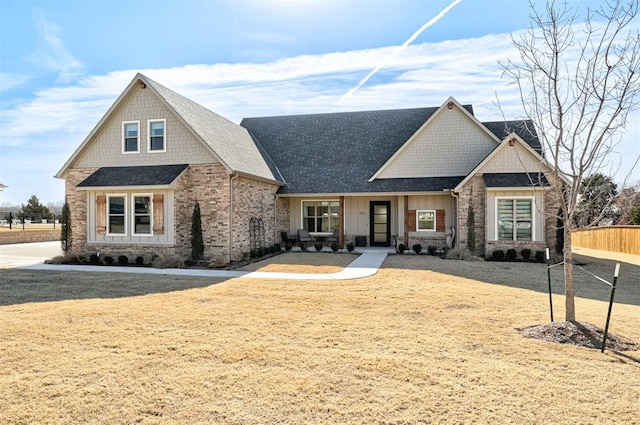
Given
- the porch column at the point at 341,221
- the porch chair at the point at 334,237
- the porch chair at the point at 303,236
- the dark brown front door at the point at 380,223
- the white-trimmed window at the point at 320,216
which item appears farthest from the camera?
the white-trimmed window at the point at 320,216

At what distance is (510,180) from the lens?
16297 millimetres

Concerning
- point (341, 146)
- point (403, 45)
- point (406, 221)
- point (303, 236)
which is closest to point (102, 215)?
point (303, 236)

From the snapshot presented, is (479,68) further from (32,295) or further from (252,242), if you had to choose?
(32,295)

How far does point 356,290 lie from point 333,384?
5.61m

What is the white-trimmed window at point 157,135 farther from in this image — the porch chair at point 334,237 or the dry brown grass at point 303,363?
the porch chair at point 334,237

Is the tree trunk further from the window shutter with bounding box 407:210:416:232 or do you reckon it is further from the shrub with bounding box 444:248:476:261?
the window shutter with bounding box 407:210:416:232

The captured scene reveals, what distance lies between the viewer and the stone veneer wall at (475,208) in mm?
16922

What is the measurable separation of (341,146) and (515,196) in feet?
31.5

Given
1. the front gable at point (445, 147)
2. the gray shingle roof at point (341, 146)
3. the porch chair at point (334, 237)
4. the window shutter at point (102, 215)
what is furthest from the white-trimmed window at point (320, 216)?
the window shutter at point (102, 215)

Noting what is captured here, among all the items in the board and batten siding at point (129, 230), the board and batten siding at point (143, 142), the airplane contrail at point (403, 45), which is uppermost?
the airplane contrail at point (403, 45)

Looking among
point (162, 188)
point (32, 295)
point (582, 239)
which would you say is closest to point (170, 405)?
point (32, 295)

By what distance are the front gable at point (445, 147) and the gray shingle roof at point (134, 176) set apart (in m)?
9.73

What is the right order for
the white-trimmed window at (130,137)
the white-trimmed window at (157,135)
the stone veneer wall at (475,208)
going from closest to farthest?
1. the white-trimmed window at (157,135)
2. the white-trimmed window at (130,137)
3. the stone veneer wall at (475,208)

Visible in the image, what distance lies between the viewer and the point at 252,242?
17109mm
